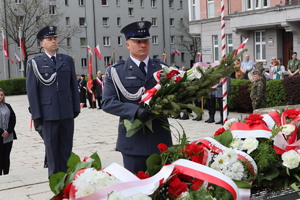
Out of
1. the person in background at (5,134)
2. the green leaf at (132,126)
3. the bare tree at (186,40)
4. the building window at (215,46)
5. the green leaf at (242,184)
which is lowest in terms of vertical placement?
the person in background at (5,134)

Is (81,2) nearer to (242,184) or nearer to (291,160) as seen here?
(291,160)

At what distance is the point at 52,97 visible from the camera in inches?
258

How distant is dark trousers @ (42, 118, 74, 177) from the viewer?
255 inches

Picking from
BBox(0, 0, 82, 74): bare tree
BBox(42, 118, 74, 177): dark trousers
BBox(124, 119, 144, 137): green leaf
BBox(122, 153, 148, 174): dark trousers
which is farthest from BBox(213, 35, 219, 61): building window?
BBox(124, 119, 144, 137): green leaf

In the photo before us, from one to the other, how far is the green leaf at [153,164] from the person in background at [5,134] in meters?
5.91

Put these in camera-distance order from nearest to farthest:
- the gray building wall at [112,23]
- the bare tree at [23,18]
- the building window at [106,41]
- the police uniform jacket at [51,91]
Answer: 1. the police uniform jacket at [51,91]
2. the bare tree at [23,18]
3. the gray building wall at [112,23]
4. the building window at [106,41]

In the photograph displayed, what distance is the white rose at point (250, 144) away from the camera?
3676 millimetres

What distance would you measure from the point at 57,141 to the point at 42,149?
5.12 m

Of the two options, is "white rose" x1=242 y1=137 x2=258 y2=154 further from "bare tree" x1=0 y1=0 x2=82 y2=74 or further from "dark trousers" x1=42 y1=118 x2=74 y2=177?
"bare tree" x1=0 y1=0 x2=82 y2=74

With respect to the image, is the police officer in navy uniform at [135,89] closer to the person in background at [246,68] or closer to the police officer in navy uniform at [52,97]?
the police officer in navy uniform at [52,97]

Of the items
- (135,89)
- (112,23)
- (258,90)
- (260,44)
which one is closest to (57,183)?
(135,89)

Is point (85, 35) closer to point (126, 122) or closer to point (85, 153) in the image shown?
point (85, 153)

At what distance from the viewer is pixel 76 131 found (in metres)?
14.7

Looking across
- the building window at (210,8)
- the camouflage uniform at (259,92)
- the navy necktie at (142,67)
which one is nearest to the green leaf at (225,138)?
the navy necktie at (142,67)
